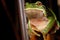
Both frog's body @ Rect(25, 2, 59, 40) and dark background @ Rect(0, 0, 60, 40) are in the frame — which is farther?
frog's body @ Rect(25, 2, 59, 40)

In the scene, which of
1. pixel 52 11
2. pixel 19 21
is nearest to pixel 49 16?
pixel 52 11

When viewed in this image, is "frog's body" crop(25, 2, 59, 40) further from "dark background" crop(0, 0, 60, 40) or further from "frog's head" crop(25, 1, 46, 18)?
"dark background" crop(0, 0, 60, 40)

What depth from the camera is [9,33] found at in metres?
0.66

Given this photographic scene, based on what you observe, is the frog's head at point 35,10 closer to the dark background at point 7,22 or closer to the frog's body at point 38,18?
the frog's body at point 38,18

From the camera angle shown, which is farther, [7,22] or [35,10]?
[35,10]

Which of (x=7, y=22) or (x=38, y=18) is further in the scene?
(x=38, y=18)

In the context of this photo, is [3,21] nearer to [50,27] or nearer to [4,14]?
[4,14]

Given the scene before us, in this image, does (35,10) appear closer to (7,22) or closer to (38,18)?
(38,18)

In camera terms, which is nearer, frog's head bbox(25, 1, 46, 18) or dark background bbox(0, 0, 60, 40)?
dark background bbox(0, 0, 60, 40)

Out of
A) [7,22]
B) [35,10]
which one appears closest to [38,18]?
[35,10]

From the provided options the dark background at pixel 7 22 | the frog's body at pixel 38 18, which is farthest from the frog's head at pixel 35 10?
the dark background at pixel 7 22

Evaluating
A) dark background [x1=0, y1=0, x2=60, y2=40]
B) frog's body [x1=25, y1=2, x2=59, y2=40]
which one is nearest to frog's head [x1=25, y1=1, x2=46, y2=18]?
frog's body [x1=25, y1=2, x2=59, y2=40]

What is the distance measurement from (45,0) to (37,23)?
0.15 meters

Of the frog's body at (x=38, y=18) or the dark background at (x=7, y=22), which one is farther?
the frog's body at (x=38, y=18)
